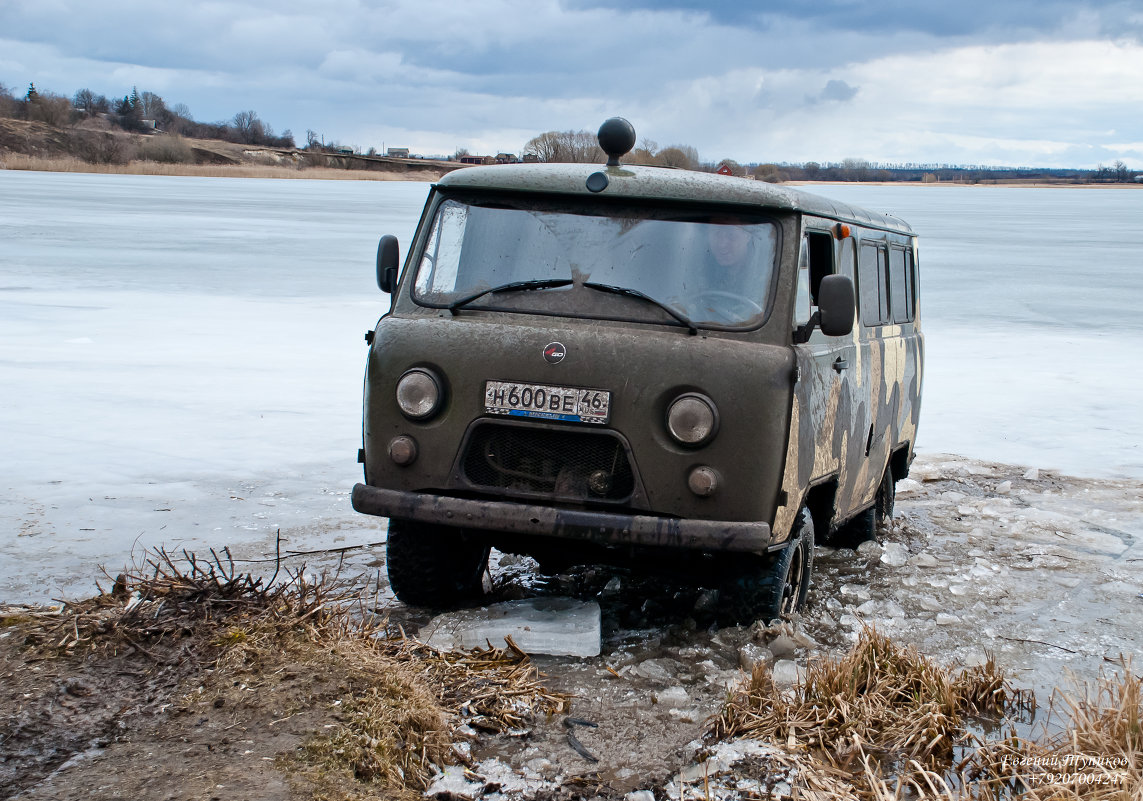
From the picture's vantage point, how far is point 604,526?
4.73 m

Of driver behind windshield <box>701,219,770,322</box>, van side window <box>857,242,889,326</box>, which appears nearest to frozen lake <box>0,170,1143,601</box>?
driver behind windshield <box>701,219,770,322</box>

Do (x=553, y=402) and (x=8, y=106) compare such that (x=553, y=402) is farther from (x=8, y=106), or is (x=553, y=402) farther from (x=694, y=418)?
(x=8, y=106)

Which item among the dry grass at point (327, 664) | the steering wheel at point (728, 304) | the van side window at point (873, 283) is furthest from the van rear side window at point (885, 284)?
the dry grass at point (327, 664)

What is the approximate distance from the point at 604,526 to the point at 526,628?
2.11 feet

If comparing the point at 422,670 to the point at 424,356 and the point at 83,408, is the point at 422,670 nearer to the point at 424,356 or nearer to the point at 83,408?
the point at 424,356

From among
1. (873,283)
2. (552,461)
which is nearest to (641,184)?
(552,461)

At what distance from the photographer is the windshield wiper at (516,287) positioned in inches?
204

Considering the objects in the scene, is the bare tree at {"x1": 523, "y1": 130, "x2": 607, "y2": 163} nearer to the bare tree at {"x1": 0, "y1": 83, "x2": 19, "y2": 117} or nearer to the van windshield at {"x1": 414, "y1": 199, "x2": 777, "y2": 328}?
the van windshield at {"x1": 414, "y1": 199, "x2": 777, "y2": 328}

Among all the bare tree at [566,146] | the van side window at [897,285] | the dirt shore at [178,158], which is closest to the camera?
the van side window at [897,285]

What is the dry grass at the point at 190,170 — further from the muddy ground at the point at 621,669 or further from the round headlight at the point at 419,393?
the round headlight at the point at 419,393

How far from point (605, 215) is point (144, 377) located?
24.5ft

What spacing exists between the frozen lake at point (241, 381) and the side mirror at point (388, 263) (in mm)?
1740

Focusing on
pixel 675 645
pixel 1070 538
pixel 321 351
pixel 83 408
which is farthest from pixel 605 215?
pixel 321 351

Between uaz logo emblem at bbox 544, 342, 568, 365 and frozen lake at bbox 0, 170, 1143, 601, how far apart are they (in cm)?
241
